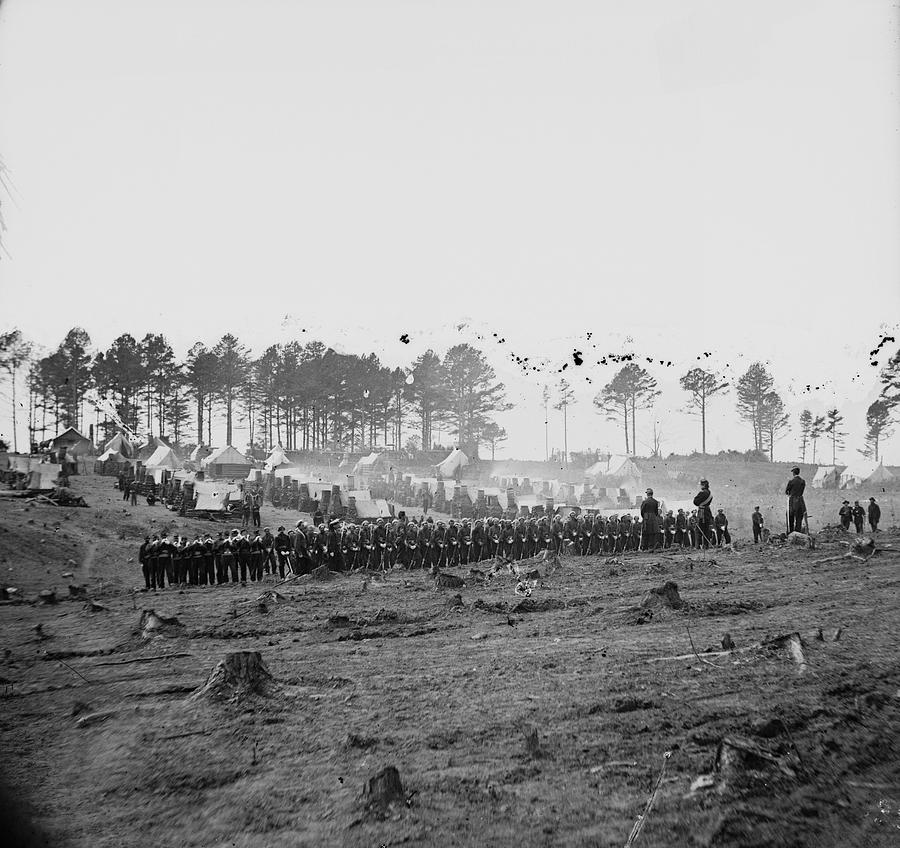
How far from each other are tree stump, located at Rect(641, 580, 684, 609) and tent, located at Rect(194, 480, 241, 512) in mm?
25066

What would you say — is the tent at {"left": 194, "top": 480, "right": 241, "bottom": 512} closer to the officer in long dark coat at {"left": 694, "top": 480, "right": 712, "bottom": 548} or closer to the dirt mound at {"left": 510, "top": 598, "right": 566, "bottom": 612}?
the officer in long dark coat at {"left": 694, "top": 480, "right": 712, "bottom": 548}

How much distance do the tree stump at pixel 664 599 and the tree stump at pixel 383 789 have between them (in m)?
7.11

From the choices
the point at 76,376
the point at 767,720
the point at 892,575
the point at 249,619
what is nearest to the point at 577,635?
the point at 767,720

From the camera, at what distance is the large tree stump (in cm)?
803

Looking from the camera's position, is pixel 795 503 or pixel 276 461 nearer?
pixel 795 503

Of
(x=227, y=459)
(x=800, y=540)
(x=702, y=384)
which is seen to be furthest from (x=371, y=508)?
(x=702, y=384)

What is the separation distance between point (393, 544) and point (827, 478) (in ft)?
159

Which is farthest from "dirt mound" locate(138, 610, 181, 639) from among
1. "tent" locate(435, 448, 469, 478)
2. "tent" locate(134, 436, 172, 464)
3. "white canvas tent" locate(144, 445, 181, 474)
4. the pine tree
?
the pine tree

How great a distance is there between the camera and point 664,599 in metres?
11.7

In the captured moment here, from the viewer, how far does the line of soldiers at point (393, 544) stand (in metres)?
20.1

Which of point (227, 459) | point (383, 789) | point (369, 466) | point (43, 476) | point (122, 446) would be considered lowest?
point (383, 789)

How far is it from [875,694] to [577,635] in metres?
4.45

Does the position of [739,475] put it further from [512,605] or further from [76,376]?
[76,376]

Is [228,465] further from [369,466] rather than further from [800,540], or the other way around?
[800,540]
